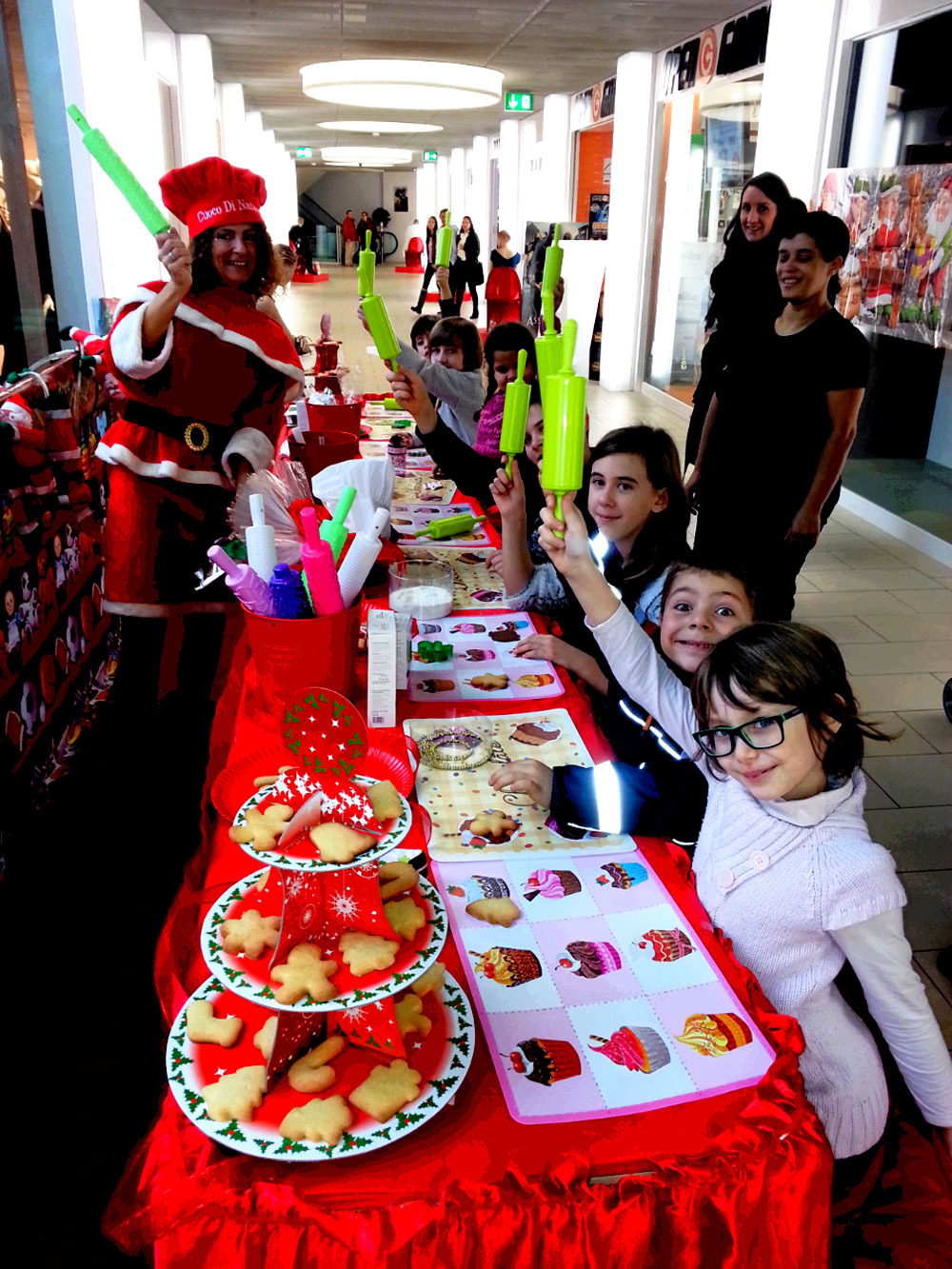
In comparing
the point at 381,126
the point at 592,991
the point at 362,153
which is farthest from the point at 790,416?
the point at 362,153

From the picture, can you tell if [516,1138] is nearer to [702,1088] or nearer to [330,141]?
[702,1088]

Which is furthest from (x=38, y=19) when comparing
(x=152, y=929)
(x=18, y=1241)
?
(x=18, y=1241)

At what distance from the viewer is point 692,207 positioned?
27.1 ft

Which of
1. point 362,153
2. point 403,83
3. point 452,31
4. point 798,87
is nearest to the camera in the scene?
point 798,87

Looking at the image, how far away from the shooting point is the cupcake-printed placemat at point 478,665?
5.70 ft

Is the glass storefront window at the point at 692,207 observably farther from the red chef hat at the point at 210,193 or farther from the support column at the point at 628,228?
the red chef hat at the point at 210,193

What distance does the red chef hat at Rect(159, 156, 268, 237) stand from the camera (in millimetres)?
2141

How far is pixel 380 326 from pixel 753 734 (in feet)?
3.81

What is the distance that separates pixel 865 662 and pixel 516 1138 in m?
3.13

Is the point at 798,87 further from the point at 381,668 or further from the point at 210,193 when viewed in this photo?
the point at 381,668

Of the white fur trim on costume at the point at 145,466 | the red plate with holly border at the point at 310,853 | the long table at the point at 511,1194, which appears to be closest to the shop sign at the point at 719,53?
the white fur trim on costume at the point at 145,466

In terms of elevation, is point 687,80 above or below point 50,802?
above

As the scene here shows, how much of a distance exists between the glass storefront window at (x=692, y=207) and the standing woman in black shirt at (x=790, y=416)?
4.26 metres

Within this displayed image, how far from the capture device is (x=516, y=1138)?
90cm
